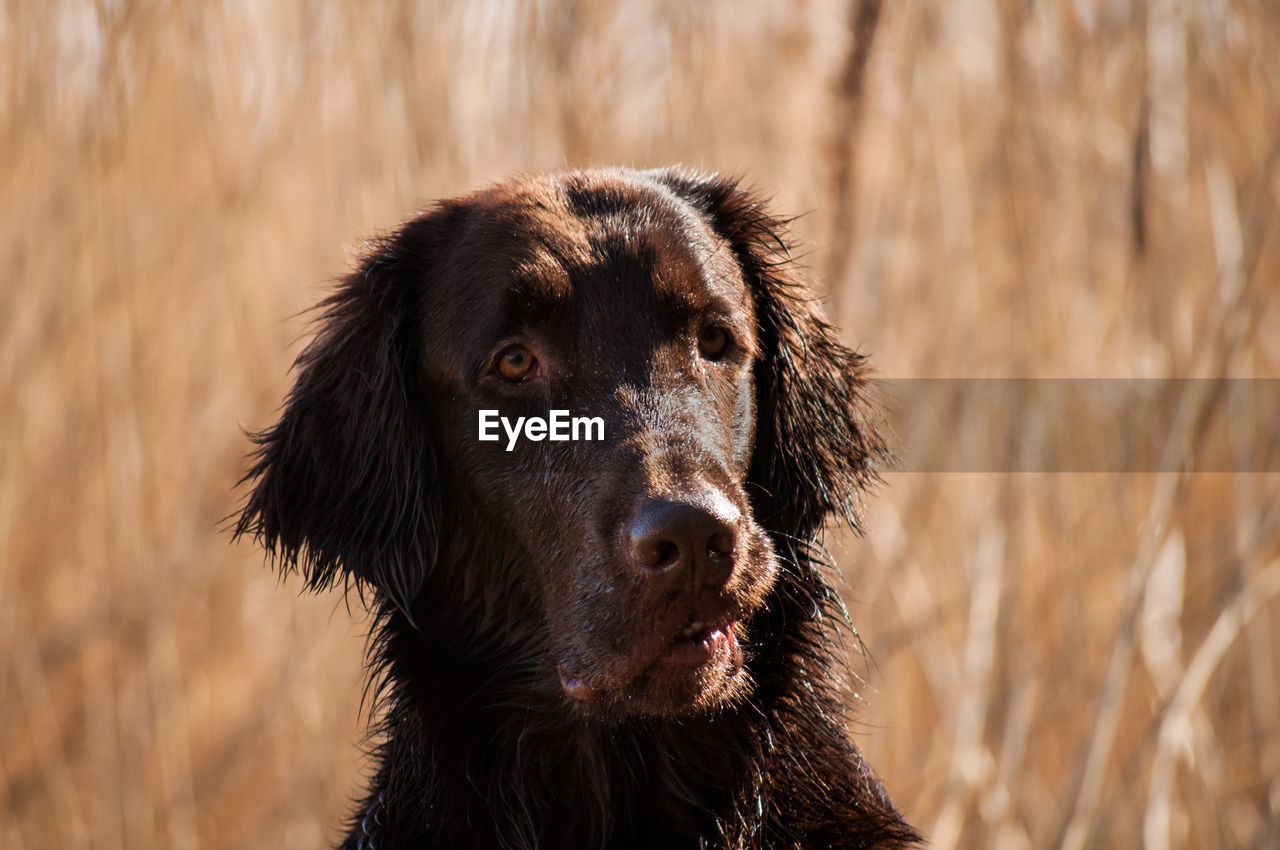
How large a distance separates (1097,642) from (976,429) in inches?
38.6

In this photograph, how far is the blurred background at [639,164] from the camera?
3.97 meters

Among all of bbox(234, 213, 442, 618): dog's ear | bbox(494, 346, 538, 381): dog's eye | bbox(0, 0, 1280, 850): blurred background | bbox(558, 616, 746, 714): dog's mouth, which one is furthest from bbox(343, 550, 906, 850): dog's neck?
bbox(0, 0, 1280, 850): blurred background

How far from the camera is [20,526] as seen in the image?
455 centimetres

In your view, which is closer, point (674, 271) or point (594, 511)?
point (594, 511)

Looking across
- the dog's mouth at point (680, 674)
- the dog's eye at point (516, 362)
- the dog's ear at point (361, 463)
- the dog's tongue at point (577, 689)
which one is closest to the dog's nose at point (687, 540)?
the dog's mouth at point (680, 674)

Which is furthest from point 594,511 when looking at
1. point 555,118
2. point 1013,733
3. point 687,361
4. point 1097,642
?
point 1097,642

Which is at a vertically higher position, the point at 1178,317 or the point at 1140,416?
the point at 1178,317

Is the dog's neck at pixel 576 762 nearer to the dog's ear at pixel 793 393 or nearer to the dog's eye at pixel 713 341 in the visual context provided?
the dog's ear at pixel 793 393

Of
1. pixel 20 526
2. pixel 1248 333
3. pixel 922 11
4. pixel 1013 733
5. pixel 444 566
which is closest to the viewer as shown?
pixel 444 566

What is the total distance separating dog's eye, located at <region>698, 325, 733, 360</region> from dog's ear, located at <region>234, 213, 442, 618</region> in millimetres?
627

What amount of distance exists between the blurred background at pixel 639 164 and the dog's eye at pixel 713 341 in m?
1.38

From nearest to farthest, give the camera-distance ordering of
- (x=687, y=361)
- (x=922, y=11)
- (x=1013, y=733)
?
(x=687, y=361), (x=1013, y=733), (x=922, y=11)

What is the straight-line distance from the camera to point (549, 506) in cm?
234

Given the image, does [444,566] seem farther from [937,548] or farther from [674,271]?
[937,548]
